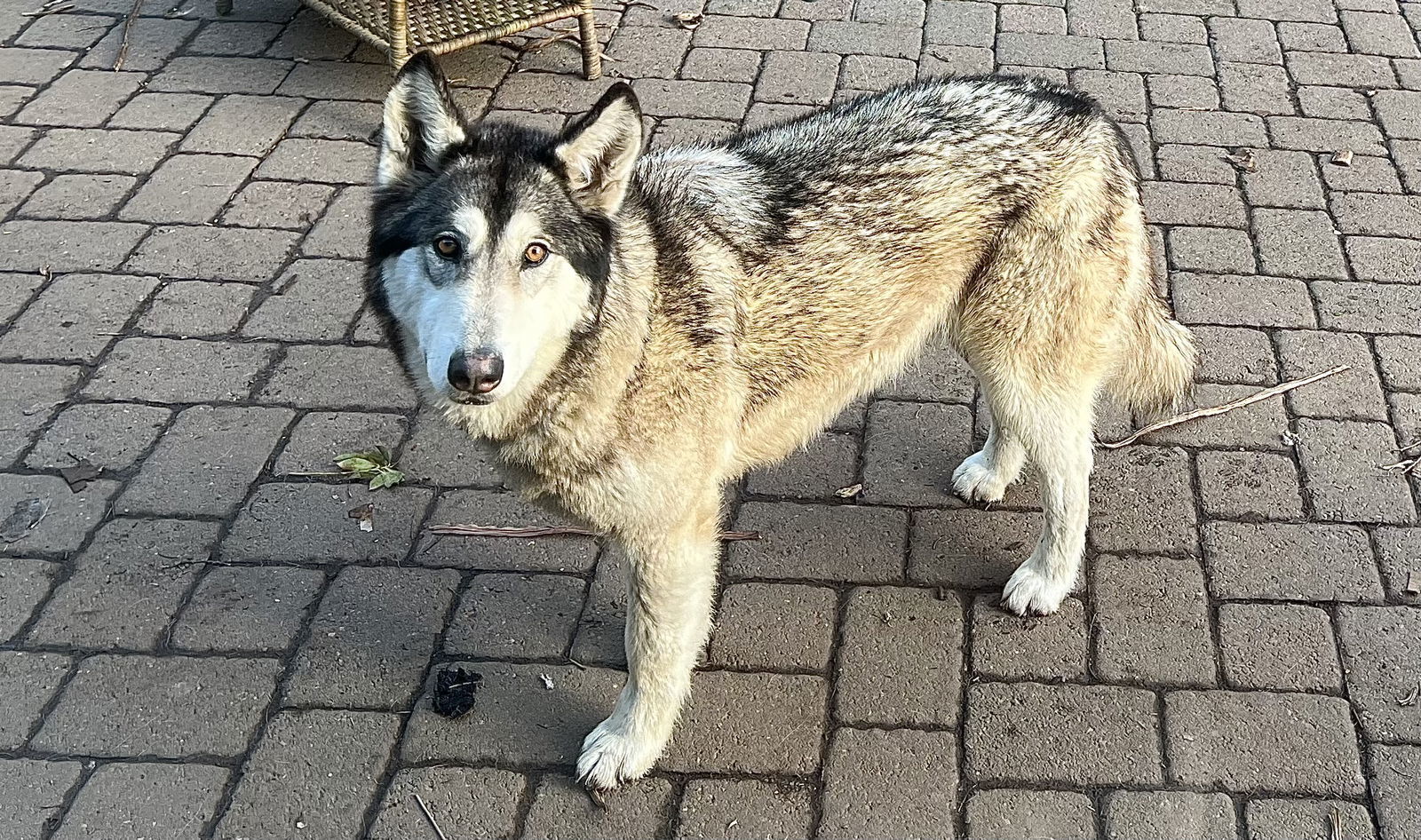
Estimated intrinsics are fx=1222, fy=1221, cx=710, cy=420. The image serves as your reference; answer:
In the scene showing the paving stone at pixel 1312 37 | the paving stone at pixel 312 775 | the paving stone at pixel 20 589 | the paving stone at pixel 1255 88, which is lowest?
the paving stone at pixel 1312 37

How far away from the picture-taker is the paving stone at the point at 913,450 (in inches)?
159

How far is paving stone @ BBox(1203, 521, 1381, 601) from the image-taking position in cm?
361

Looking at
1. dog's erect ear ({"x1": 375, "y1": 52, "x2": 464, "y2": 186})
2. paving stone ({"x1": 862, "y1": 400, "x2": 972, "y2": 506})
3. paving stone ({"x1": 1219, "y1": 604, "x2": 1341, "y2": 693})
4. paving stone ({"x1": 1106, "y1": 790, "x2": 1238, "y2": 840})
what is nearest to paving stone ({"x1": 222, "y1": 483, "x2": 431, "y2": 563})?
dog's erect ear ({"x1": 375, "y1": 52, "x2": 464, "y2": 186})

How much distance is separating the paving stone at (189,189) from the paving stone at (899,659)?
3398mm

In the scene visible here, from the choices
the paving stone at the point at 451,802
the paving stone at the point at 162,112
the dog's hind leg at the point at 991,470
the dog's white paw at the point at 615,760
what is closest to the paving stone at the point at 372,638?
the paving stone at the point at 451,802

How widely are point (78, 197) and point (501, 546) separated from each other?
2936mm

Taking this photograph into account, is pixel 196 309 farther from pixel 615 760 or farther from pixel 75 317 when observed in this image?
pixel 615 760

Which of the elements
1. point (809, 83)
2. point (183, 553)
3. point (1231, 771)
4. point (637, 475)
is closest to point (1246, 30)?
point (809, 83)

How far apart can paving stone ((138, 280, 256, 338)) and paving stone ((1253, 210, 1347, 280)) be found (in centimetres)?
408

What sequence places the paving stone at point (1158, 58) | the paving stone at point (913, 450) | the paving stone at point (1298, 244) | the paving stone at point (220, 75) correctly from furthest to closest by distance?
the paving stone at point (1158, 58), the paving stone at point (220, 75), the paving stone at point (1298, 244), the paving stone at point (913, 450)

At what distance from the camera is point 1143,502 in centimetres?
396

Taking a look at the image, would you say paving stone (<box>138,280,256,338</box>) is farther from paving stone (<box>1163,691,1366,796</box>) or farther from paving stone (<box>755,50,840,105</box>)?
paving stone (<box>1163,691,1366,796</box>)

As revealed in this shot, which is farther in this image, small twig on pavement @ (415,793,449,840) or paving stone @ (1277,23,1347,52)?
paving stone @ (1277,23,1347,52)

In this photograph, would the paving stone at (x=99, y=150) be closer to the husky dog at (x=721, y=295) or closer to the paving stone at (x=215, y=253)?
the paving stone at (x=215, y=253)
